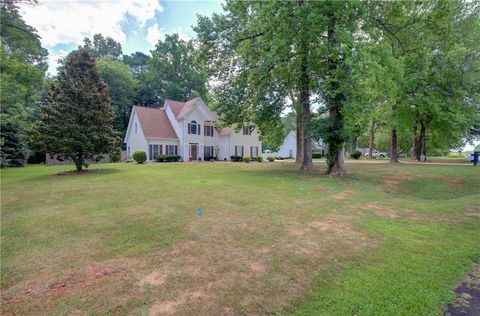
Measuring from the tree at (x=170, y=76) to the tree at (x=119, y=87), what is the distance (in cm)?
263

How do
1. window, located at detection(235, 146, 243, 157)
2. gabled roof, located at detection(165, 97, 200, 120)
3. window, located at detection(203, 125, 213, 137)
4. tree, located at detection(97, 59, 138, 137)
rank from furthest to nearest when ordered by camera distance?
tree, located at detection(97, 59, 138, 137), window, located at detection(235, 146, 243, 157), window, located at detection(203, 125, 213, 137), gabled roof, located at detection(165, 97, 200, 120)

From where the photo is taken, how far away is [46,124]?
680 inches

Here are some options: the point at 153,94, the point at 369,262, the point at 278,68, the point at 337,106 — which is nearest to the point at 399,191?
the point at 337,106

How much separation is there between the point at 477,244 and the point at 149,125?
29297mm

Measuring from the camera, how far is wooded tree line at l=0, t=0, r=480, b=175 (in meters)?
12.5

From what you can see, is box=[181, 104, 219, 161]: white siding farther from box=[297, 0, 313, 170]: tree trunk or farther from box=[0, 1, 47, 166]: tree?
box=[297, 0, 313, 170]: tree trunk

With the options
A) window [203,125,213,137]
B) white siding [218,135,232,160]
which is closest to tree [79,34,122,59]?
window [203,125,213,137]

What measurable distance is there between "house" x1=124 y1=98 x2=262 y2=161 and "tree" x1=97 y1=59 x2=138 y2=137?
32.9 feet

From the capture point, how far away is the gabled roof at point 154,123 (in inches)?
1145

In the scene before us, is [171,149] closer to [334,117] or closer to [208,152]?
[208,152]

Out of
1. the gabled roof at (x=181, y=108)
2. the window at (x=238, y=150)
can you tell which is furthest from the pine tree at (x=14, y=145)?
the window at (x=238, y=150)

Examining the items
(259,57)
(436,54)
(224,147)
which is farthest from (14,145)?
(436,54)

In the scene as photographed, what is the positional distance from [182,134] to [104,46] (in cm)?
3750

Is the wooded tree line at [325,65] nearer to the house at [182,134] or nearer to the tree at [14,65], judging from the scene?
the tree at [14,65]
